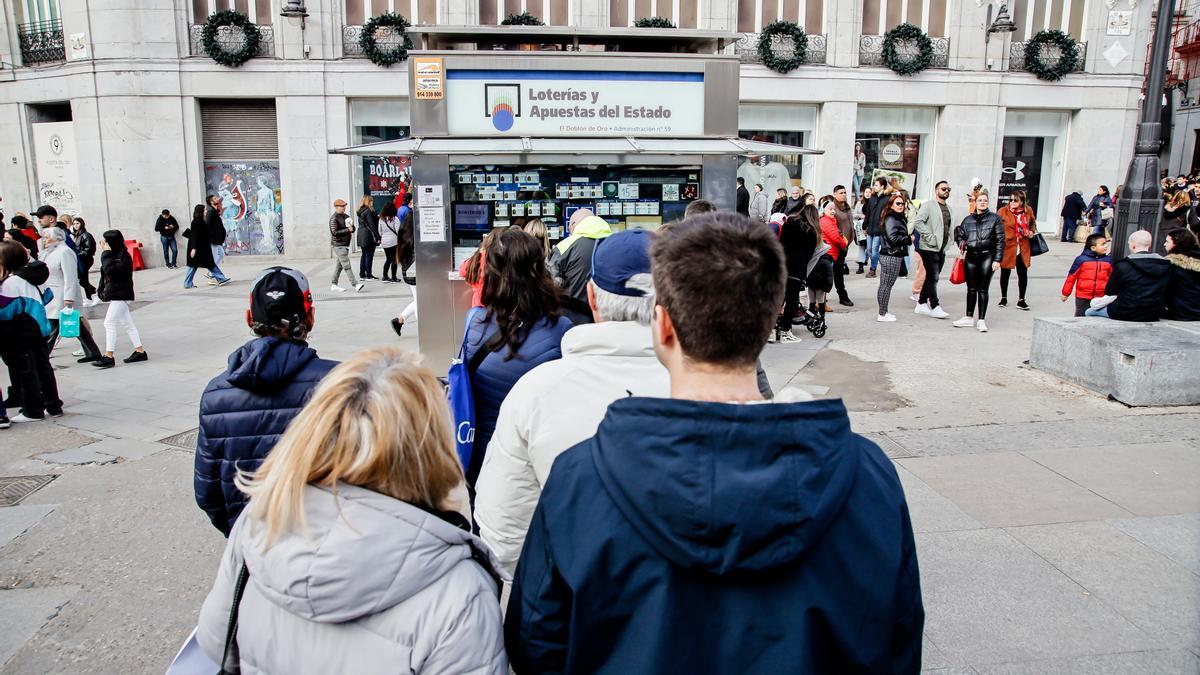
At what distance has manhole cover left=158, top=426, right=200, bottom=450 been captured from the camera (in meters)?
6.68

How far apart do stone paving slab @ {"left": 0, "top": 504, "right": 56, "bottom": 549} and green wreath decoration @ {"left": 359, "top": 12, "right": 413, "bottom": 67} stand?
54.2 ft

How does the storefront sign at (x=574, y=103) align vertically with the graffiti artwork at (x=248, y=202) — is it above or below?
above

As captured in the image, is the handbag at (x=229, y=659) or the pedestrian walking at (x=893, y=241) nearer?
the handbag at (x=229, y=659)

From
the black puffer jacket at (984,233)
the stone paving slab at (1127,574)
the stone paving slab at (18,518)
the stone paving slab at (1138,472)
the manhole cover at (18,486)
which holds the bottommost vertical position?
the manhole cover at (18,486)

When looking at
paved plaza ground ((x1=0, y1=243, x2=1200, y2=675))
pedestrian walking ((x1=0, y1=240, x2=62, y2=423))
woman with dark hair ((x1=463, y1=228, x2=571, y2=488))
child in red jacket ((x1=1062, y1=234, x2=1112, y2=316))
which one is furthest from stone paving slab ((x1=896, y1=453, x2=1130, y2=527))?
pedestrian walking ((x1=0, y1=240, x2=62, y2=423))

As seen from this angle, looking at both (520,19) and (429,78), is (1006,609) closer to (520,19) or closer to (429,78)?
(429,78)

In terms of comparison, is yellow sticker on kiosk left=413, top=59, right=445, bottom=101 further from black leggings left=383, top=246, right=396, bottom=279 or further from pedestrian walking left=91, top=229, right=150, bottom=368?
black leggings left=383, top=246, right=396, bottom=279

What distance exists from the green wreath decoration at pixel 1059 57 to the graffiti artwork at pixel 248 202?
19.7 m

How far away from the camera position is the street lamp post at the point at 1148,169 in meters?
8.45

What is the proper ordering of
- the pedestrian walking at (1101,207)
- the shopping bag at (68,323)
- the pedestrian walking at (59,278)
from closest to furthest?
the shopping bag at (68,323) < the pedestrian walking at (59,278) < the pedestrian walking at (1101,207)

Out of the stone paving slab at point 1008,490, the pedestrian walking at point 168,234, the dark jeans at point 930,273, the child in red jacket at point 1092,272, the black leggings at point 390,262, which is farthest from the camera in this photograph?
the pedestrian walking at point 168,234

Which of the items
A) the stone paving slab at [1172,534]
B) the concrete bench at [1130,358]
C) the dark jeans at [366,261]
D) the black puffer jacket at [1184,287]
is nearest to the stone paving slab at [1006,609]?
the stone paving slab at [1172,534]

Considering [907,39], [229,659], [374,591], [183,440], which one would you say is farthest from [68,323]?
[907,39]

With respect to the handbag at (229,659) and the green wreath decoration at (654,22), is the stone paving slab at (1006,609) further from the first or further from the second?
the green wreath decoration at (654,22)
